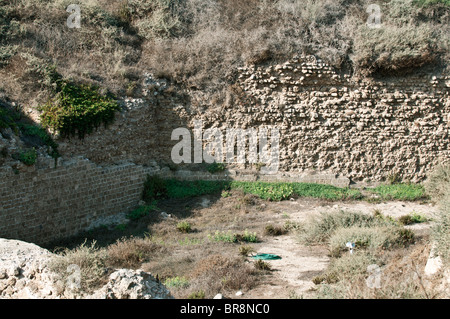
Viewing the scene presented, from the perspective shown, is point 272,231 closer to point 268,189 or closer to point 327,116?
point 268,189

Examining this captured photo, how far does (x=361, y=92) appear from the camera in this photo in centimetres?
1405

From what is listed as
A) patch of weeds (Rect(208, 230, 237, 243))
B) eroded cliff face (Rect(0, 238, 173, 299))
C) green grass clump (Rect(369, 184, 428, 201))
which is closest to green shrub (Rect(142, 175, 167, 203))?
patch of weeds (Rect(208, 230, 237, 243))

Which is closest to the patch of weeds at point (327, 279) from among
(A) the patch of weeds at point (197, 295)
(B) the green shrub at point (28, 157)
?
(A) the patch of weeds at point (197, 295)

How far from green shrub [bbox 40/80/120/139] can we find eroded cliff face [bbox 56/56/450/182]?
1637 mm

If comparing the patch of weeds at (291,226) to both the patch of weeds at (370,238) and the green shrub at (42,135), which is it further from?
the green shrub at (42,135)

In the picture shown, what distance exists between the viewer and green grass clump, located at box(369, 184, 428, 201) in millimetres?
13508

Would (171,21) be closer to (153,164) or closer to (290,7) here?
(290,7)

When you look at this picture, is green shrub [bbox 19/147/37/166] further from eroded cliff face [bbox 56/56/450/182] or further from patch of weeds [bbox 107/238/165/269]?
eroded cliff face [bbox 56/56/450/182]

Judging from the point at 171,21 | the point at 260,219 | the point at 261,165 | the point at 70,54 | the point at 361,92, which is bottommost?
the point at 260,219

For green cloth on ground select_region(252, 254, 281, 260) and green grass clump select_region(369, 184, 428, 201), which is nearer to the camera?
green cloth on ground select_region(252, 254, 281, 260)

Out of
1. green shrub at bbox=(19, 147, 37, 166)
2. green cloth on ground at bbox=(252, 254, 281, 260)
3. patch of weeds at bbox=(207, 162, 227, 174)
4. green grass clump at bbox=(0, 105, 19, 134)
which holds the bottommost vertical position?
green cloth on ground at bbox=(252, 254, 281, 260)

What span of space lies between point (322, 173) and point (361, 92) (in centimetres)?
261

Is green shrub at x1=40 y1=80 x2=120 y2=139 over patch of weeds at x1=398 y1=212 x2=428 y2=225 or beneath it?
over

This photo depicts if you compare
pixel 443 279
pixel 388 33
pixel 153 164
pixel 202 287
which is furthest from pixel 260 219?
pixel 388 33
